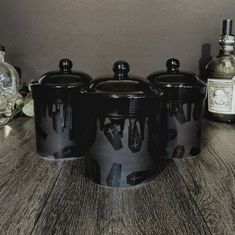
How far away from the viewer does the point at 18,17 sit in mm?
1209

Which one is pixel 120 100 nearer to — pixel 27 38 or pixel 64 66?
pixel 64 66

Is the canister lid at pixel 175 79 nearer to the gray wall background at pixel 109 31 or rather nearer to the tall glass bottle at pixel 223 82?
the tall glass bottle at pixel 223 82

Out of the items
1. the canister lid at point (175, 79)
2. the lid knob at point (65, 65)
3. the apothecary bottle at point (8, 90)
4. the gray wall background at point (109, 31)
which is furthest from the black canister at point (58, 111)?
the gray wall background at point (109, 31)

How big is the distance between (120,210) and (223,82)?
2.20 feet

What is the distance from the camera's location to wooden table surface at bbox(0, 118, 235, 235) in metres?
0.42

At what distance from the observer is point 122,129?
0.53 meters

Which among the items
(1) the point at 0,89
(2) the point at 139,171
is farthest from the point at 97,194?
(1) the point at 0,89

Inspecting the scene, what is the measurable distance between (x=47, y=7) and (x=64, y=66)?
1.97 feet

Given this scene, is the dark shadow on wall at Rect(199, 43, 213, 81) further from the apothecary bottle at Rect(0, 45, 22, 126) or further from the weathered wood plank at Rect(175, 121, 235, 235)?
the apothecary bottle at Rect(0, 45, 22, 126)

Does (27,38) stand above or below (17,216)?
above

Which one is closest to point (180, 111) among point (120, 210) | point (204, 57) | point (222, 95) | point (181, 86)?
point (181, 86)

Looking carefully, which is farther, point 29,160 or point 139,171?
point 29,160

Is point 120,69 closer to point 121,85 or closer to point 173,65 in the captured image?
point 121,85

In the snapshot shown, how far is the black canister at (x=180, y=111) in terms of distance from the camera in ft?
2.16
